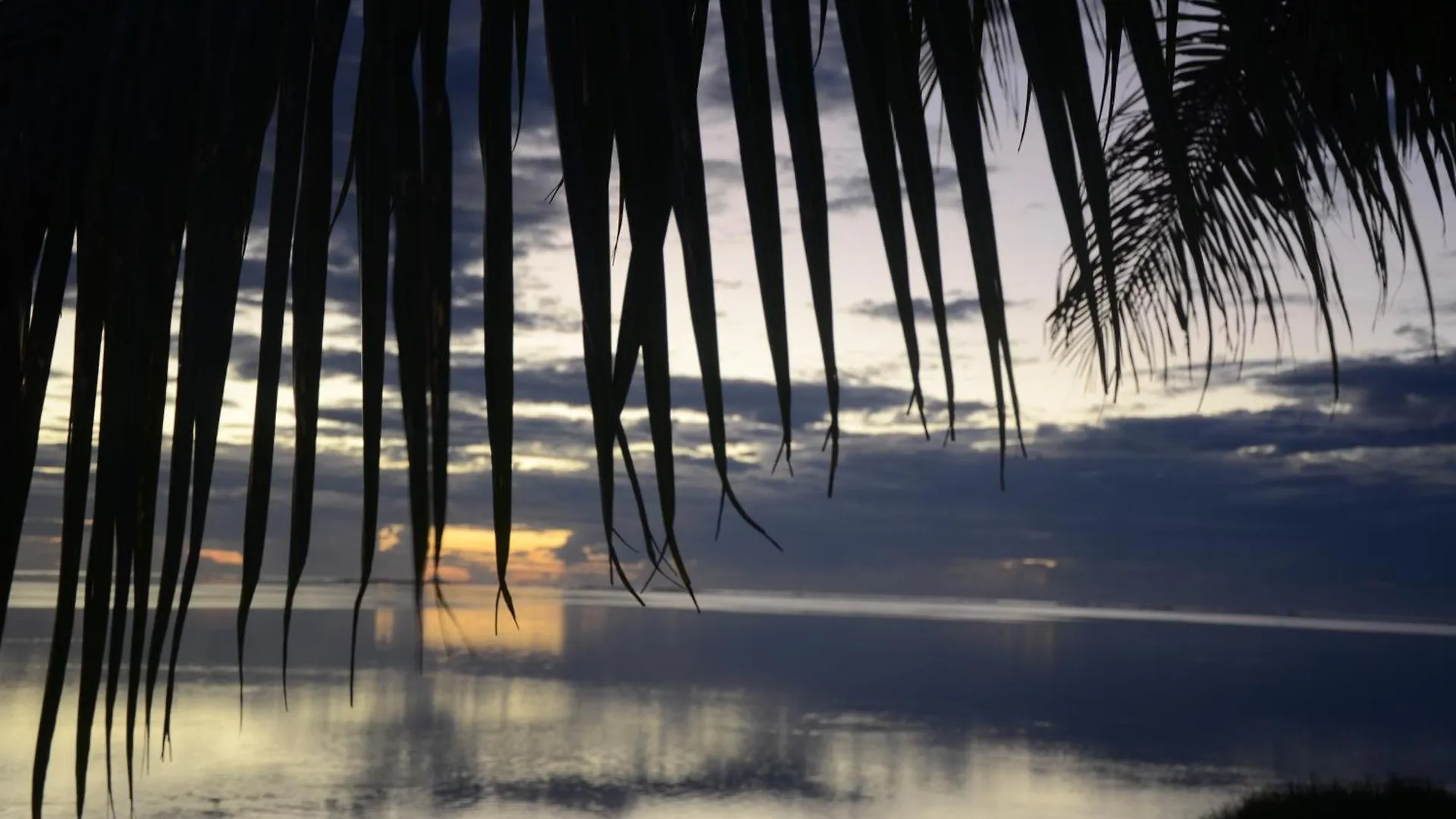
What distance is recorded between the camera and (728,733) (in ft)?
124

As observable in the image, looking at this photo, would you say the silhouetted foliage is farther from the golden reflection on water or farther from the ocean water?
the golden reflection on water

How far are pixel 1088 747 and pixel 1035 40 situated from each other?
39.2m

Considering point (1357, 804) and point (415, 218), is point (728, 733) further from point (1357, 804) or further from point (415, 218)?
point (415, 218)

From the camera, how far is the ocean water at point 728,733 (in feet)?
88.7

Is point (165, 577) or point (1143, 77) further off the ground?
point (1143, 77)

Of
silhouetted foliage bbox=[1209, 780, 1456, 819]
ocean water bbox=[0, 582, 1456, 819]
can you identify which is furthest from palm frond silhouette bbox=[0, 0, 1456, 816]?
silhouetted foliage bbox=[1209, 780, 1456, 819]

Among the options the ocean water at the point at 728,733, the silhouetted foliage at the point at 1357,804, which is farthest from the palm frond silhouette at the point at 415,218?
the silhouetted foliage at the point at 1357,804

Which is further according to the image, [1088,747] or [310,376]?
[1088,747]

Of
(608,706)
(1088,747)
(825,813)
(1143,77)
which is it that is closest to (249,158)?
(1143,77)

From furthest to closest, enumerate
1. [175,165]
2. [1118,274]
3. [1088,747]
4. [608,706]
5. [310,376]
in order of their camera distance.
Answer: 1. [608,706]
2. [1088,747]
3. [1118,274]
4. [175,165]
5. [310,376]

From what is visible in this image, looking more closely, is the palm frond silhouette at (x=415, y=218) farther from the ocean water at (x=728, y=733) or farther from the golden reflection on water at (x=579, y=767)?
the golden reflection on water at (x=579, y=767)

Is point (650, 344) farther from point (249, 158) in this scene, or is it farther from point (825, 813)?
point (825, 813)

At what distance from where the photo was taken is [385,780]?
29.6 meters

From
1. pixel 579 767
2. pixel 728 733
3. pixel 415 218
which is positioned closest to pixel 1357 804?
pixel 415 218
